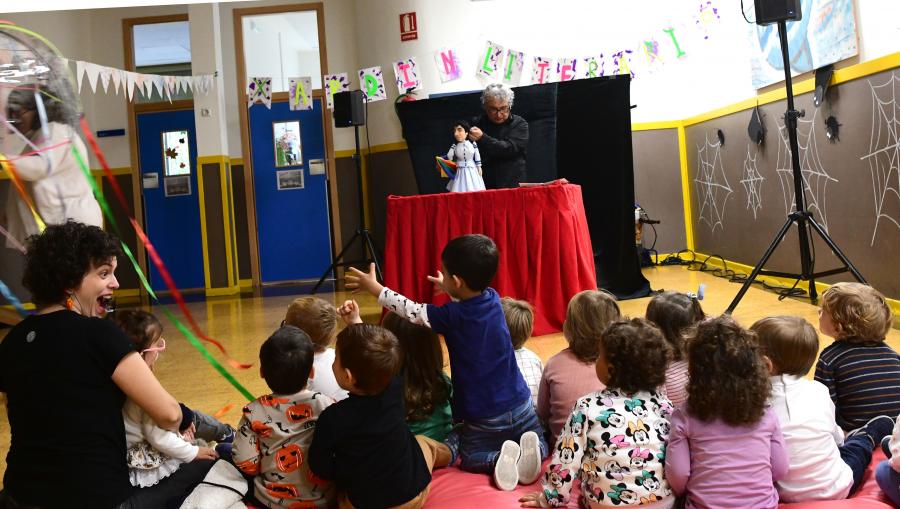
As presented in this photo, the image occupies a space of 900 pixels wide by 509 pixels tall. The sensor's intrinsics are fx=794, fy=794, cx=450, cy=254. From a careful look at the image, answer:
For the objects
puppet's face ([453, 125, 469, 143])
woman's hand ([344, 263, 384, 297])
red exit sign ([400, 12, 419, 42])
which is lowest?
woman's hand ([344, 263, 384, 297])

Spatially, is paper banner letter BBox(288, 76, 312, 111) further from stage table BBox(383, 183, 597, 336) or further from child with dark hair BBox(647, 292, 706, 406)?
child with dark hair BBox(647, 292, 706, 406)

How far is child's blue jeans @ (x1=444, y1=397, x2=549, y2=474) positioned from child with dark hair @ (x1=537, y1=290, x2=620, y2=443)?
7 cm

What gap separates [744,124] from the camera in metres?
5.86

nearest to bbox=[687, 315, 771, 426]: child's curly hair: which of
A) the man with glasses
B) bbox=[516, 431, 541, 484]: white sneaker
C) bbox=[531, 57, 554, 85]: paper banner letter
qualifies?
bbox=[516, 431, 541, 484]: white sneaker

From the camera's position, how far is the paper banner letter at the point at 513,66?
22.7 feet

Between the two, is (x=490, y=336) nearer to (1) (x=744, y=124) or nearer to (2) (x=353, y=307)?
(2) (x=353, y=307)

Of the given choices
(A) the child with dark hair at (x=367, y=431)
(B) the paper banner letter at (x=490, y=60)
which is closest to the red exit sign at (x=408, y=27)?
(B) the paper banner letter at (x=490, y=60)

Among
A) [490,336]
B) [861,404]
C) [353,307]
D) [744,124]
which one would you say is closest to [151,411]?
[353,307]

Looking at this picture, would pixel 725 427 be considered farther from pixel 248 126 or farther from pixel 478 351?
pixel 248 126

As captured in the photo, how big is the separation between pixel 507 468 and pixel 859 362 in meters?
0.94

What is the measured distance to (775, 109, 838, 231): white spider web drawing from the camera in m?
4.82

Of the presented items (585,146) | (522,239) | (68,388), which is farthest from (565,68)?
(68,388)

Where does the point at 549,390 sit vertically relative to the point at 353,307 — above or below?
below

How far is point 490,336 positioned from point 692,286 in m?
3.85
